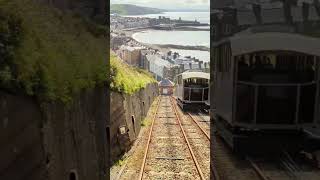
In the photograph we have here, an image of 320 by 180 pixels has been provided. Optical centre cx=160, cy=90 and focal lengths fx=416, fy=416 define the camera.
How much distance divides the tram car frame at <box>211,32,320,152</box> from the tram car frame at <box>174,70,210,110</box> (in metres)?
12.4

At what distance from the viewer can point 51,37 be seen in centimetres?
627

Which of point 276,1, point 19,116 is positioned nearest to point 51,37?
point 19,116

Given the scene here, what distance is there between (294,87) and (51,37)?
600 cm

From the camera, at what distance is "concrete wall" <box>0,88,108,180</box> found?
3.83m

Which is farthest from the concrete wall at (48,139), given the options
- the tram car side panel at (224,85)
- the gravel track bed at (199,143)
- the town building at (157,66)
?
the town building at (157,66)

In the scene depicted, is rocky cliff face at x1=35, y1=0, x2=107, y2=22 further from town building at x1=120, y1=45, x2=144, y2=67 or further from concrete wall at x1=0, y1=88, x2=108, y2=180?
town building at x1=120, y1=45, x2=144, y2=67

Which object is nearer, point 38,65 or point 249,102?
point 38,65

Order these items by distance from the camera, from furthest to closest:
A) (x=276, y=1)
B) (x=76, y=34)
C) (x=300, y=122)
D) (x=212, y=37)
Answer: (x=276, y=1) < (x=212, y=37) < (x=300, y=122) < (x=76, y=34)

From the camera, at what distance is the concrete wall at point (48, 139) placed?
12.6 ft

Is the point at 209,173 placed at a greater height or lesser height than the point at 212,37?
lesser

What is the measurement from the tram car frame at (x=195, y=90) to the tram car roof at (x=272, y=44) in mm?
12626

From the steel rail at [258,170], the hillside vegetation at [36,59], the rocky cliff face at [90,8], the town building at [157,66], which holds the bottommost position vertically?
the town building at [157,66]

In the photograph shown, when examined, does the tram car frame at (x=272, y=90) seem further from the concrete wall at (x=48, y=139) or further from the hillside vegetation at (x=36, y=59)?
the hillside vegetation at (x=36, y=59)

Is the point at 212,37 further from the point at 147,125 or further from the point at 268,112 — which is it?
the point at 147,125
